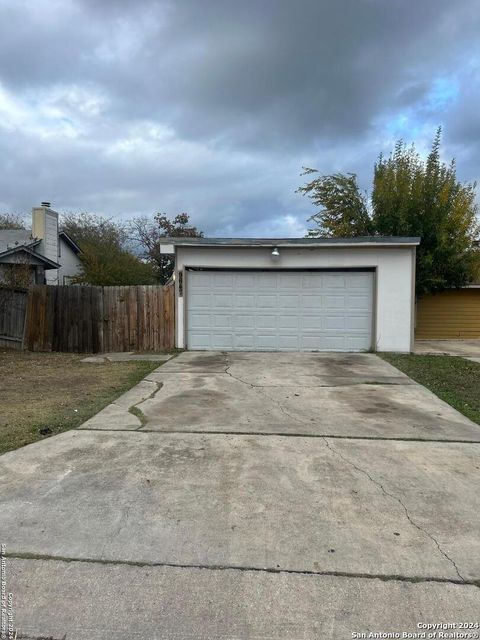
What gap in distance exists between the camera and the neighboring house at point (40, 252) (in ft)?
50.2

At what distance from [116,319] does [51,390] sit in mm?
5326

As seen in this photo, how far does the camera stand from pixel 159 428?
5605 millimetres

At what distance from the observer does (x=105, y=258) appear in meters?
24.1

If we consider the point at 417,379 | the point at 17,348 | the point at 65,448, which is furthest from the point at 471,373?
the point at 17,348

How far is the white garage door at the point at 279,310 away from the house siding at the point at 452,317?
237 inches

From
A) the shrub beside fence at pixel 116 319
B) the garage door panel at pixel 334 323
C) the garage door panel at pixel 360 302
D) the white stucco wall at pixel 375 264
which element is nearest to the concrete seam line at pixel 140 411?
the shrub beside fence at pixel 116 319

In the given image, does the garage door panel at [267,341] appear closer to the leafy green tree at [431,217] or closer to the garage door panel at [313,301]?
the garage door panel at [313,301]

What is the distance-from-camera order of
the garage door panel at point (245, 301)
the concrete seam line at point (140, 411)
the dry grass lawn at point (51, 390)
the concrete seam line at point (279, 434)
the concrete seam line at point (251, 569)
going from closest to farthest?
the concrete seam line at point (251, 569) < the concrete seam line at point (279, 434) < the dry grass lawn at point (51, 390) < the concrete seam line at point (140, 411) < the garage door panel at point (245, 301)

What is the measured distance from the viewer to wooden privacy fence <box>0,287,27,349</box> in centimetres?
1342

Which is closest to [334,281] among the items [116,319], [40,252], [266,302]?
[266,302]

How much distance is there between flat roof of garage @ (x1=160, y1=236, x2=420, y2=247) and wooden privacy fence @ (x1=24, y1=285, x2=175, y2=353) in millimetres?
1458

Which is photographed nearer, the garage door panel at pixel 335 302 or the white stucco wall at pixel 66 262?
the garage door panel at pixel 335 302

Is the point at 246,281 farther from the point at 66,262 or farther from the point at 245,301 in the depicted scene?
the point at 66,262

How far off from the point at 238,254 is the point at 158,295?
8.16 ft
